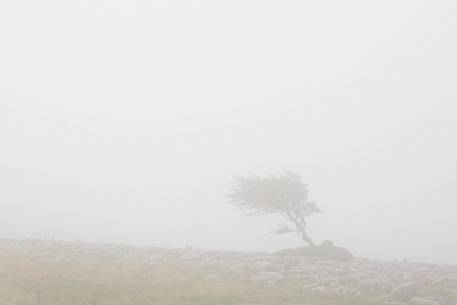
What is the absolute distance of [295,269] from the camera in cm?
3319

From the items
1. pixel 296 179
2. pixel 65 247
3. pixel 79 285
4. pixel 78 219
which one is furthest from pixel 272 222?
pixel 79 285

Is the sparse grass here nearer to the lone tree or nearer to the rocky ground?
the rocky ground

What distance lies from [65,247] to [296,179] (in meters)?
23.2

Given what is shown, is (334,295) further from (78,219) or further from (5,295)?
(78,219)

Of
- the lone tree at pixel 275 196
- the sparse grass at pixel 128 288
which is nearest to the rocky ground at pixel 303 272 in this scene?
the sparse grass at pixel 128 288

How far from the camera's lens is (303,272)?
3231 centimetres

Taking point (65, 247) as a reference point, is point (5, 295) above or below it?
below

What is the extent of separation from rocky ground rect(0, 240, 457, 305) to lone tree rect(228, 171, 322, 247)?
10.4 meters

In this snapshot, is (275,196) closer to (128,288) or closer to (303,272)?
(303,272)

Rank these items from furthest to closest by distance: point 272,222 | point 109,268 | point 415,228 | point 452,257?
point 272,222, point 415,228, point 452,257, point 109,268

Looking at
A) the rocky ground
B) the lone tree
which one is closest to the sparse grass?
the rocky ground

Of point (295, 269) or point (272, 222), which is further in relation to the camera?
point (272, 222)

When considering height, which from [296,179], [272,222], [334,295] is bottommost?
[334,295]

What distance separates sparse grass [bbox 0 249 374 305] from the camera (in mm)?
23906
